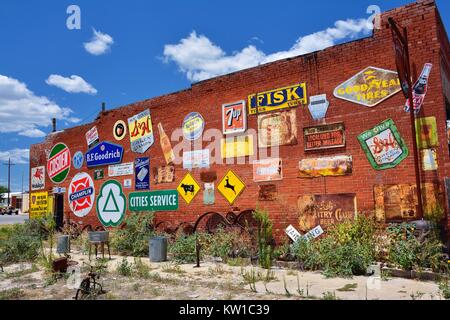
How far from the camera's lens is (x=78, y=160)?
60.2 ft

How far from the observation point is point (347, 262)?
28.6ft

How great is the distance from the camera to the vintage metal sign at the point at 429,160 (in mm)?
9117

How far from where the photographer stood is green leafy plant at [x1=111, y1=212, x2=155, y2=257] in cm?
1288

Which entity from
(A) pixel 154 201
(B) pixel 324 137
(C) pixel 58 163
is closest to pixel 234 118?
(B) pixel 324 137

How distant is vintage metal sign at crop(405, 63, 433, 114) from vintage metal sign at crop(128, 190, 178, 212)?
8152 millimetres

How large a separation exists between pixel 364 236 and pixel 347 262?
3.21 ft

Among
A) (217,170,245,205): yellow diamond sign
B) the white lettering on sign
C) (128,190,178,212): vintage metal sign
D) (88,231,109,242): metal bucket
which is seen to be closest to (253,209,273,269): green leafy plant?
(217,170,245,205): yellow diamond sign

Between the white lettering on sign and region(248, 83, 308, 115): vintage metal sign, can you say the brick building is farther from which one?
the white lettering on sign

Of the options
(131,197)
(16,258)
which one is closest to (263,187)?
(131,197)

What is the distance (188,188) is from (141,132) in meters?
3.41

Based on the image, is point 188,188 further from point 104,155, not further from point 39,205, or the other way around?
point 39,205

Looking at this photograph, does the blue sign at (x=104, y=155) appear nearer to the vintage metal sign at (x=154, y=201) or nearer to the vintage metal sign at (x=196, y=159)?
the vintage metal sign at (x=154, y=201)

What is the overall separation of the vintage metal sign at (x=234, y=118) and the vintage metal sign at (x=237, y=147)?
0.25m

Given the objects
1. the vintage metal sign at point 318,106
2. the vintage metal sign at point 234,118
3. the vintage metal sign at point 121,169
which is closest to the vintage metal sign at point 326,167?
the vintage metal sign at point 318,106
